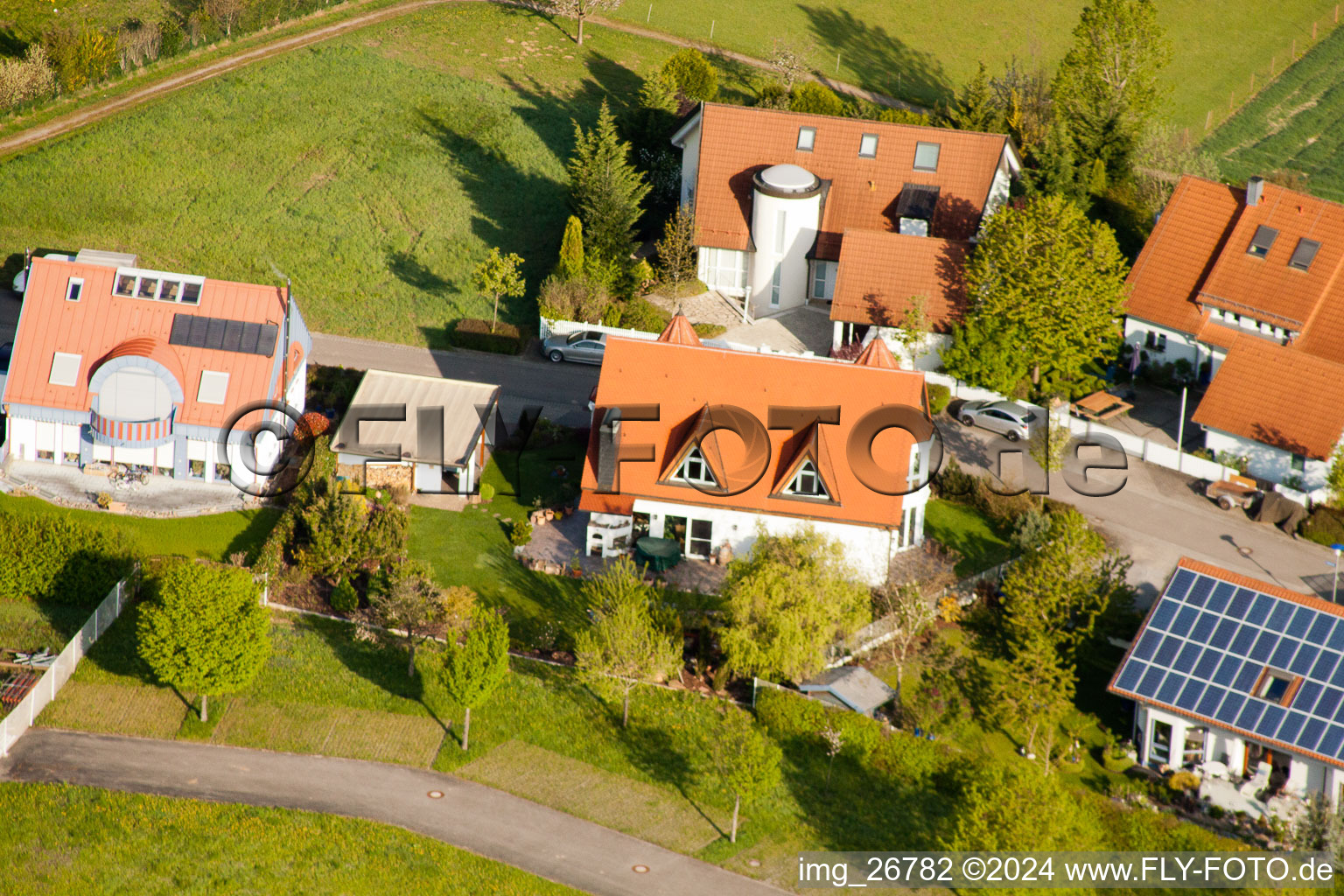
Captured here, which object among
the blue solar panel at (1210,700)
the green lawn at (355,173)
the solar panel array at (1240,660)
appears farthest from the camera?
the green lawn at (355,173)

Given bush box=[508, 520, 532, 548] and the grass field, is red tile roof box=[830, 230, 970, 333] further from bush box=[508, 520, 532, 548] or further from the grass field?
the grass field

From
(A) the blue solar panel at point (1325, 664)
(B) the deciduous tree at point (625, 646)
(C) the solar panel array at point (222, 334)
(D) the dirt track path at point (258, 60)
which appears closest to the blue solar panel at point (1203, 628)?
(A) the blue solar panel at point (1325, 664)

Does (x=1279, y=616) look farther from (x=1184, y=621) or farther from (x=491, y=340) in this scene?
(x=491, y=340)

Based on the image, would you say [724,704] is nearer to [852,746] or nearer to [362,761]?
[852,746]

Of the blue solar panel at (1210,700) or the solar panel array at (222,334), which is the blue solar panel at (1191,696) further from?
the solar panel array at (222,334)

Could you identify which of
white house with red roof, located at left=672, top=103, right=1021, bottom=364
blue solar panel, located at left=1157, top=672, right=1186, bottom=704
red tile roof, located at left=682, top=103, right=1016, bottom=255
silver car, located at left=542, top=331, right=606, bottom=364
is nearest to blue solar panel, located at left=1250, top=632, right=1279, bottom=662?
blue solar panel, located at left=1157, top=672, right=1186, bottom=704

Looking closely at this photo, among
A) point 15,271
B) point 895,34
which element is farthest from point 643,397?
point 895,34

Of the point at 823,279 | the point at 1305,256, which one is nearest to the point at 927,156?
the point at 823,279
